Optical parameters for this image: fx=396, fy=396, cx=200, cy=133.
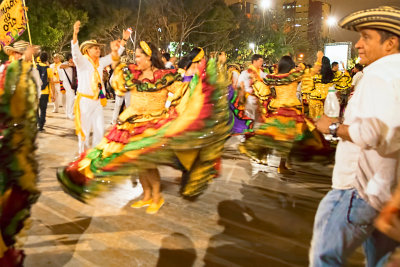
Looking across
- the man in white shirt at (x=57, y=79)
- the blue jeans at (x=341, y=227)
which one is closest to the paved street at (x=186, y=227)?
the blue jeans at (x=341, y=227)

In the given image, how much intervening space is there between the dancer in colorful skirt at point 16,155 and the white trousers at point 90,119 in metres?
3.51

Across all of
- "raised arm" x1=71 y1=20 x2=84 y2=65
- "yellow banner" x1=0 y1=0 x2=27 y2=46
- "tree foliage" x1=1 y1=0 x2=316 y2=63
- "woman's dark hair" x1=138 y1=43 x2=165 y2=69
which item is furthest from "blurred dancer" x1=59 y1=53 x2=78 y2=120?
"tree foliage" x1=1 y1=0 x2=316 y2=63

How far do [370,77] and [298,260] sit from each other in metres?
2.16

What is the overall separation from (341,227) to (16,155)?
207cm

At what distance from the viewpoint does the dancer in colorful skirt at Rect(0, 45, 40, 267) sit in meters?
2.54

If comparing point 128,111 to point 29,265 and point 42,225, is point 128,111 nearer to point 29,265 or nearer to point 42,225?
point 42,225

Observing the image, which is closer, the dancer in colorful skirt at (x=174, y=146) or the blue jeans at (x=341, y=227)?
the blue jeans at (x=341, y=227)

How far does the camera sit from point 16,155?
2646 millimetres

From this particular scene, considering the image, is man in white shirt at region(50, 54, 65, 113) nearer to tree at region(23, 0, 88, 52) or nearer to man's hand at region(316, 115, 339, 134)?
tree at region(23, 0, 88, 52)

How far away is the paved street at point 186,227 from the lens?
140 inches

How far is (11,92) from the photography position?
2.59 m

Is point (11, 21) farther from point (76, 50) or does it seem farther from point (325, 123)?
point (325, 123)

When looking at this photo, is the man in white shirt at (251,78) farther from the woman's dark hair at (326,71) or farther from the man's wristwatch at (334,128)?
the man's wristwatch at (334,128)

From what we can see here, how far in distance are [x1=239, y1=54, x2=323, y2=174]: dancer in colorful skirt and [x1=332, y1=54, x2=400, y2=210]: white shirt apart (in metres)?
3.43
